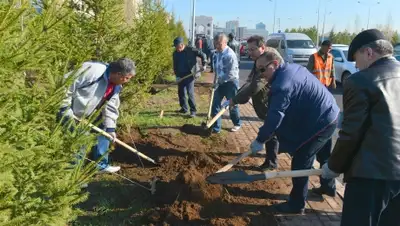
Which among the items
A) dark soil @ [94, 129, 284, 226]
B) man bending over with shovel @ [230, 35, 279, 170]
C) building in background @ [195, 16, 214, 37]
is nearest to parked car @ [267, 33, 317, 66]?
building in background @ [195, 16, 214, 37]

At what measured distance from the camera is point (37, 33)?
89.8 inches

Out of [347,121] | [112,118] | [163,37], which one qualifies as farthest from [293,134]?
[163,37]

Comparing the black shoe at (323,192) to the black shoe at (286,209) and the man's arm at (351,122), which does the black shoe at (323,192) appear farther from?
the man's arm at (351,122)

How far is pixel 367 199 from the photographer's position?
110 inches

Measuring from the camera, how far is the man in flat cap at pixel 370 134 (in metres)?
2.60

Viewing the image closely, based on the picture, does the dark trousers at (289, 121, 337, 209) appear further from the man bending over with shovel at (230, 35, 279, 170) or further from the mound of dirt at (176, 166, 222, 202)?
the man bending over with shovel at (230, 35, 279, 170)

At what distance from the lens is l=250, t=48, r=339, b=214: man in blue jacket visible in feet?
12.3

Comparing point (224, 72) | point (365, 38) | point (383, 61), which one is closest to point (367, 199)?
point (383, 61)

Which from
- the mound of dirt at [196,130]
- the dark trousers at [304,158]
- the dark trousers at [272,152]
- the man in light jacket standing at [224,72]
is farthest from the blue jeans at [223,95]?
the dark trousers at [304,158]

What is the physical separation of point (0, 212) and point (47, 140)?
0.54m

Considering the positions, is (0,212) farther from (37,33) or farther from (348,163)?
(348,163)

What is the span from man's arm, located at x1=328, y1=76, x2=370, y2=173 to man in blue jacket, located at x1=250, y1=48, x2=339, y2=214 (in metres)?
0.98

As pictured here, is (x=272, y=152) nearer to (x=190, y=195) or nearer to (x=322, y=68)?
(x=190, y=195)

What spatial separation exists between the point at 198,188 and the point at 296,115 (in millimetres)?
1311
